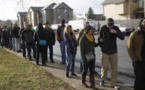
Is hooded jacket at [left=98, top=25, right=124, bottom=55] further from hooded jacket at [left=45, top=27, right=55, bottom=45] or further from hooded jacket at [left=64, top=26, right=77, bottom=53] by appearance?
hooded jacket at [left=45, top=27, right=55, bottom=45]

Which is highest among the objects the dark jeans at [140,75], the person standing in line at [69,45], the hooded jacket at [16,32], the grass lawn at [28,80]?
the hooded jacket at [16,32]

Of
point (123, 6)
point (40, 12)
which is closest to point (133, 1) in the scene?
point (123, 6)

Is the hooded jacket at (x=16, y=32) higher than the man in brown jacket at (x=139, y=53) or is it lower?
higher

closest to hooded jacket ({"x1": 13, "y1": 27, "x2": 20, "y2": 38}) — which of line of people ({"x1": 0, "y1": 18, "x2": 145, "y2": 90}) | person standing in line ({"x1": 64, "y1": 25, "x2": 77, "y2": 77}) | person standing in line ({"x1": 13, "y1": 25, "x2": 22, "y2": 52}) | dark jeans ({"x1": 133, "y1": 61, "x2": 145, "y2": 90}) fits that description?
person standing in line ({"x1": 13, "y1": 25, "x2": 22, "y2": 52})

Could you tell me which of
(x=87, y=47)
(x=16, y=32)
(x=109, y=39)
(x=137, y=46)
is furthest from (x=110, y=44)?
(x=16, y=32)

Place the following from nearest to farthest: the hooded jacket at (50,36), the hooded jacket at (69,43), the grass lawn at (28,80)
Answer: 1. the grass lawn at (28,80)
2. the hooded jacket at (69,43)
3. the hooded jacket at (50,36)

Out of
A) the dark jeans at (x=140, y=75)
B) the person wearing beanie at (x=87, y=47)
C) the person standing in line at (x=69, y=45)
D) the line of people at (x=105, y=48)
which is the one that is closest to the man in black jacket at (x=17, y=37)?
the line of people at (x=105, y=48)

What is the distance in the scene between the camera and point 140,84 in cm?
383

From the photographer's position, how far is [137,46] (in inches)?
150

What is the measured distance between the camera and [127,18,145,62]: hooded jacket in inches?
149

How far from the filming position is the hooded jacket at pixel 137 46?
12.4 ft

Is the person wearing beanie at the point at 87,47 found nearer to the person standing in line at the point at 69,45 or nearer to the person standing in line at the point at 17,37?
the person standing in line at the point at 69,45

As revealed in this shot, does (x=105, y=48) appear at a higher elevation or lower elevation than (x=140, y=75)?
higher

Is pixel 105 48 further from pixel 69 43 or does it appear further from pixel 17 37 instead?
pixel 17 37
